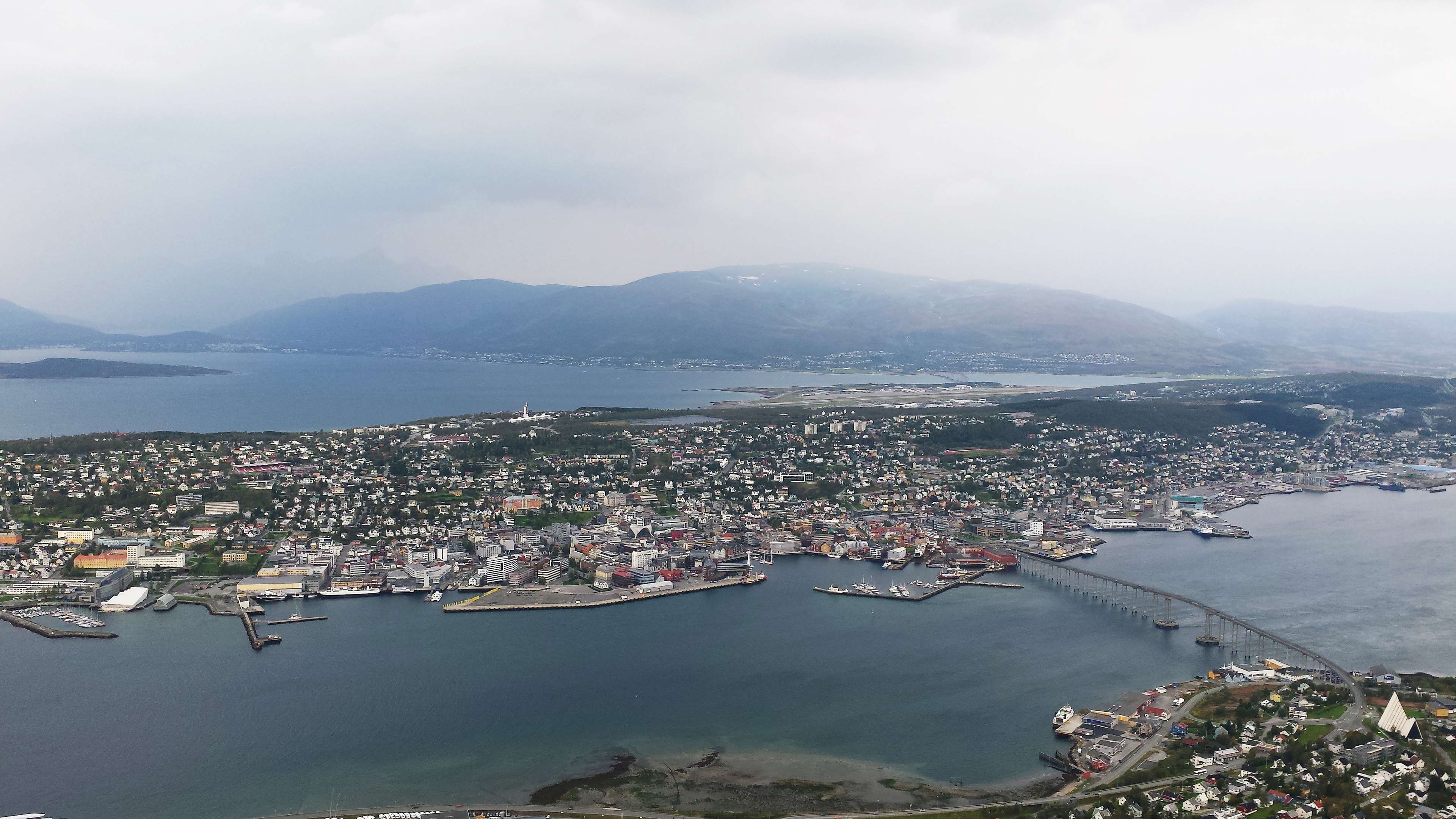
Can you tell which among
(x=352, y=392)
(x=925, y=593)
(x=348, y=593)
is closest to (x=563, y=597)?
(x=348, y=593)

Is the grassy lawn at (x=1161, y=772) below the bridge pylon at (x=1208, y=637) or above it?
below

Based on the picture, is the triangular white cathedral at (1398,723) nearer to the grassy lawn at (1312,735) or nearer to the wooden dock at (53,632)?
the grassy lawn at (1312,735)

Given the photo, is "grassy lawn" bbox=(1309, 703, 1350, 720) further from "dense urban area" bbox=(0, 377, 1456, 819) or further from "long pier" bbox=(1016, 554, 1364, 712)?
"long pier" bbox=(1016, 554, 1364, 712)

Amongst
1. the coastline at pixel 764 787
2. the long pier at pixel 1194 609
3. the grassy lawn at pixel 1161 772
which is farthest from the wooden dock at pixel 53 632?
the long pier at pixel 1194 609

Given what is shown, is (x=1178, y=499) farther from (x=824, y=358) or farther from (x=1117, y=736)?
(x=824, y=358)

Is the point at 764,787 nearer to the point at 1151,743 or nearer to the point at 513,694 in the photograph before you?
the point at 513,694

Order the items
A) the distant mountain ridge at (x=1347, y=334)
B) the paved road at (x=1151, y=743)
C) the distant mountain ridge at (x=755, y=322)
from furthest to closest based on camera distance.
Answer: the distant mountain ridge at (x=755, y=322), the distant mountain ridge at (x=1347, y=334), the paved road at (x=1151, y=743)
